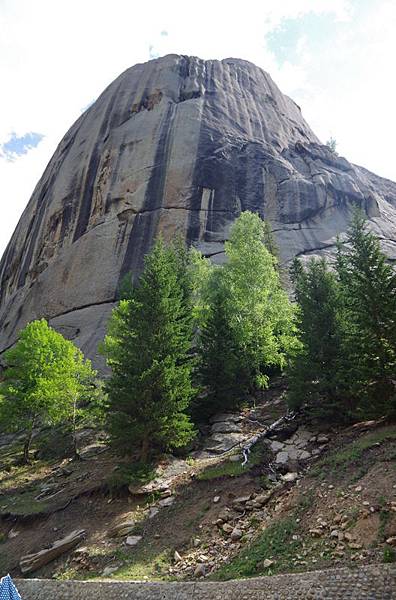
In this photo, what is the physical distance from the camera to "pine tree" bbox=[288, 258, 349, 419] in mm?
A: 13852

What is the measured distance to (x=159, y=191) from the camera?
39.2 metres

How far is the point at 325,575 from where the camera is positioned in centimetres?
671

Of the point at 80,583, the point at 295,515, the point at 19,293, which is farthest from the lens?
the point at 19,293

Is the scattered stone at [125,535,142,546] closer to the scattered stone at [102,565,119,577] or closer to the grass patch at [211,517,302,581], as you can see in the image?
the scattered stone at [102,565,119,577]

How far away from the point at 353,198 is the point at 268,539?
42441 mm

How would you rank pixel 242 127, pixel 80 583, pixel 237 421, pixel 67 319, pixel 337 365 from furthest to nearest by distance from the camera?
pixel 242 127
pixel 67 319
pixel 237 421
pixel 337 365
pixel 80 583

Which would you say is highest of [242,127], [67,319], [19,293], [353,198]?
[242,127]

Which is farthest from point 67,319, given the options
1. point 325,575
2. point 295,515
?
point 325,575

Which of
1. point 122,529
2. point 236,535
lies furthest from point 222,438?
point 236,535

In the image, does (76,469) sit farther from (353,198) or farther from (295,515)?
(353,198)

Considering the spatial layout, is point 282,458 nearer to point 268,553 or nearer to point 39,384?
point 268,553

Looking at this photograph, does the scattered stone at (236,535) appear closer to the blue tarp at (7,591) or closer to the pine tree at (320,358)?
the blue tarp at (7,591)

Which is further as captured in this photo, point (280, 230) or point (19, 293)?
point (19, 293)

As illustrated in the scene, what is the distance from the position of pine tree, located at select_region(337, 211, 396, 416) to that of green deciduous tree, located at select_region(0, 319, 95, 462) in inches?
486
